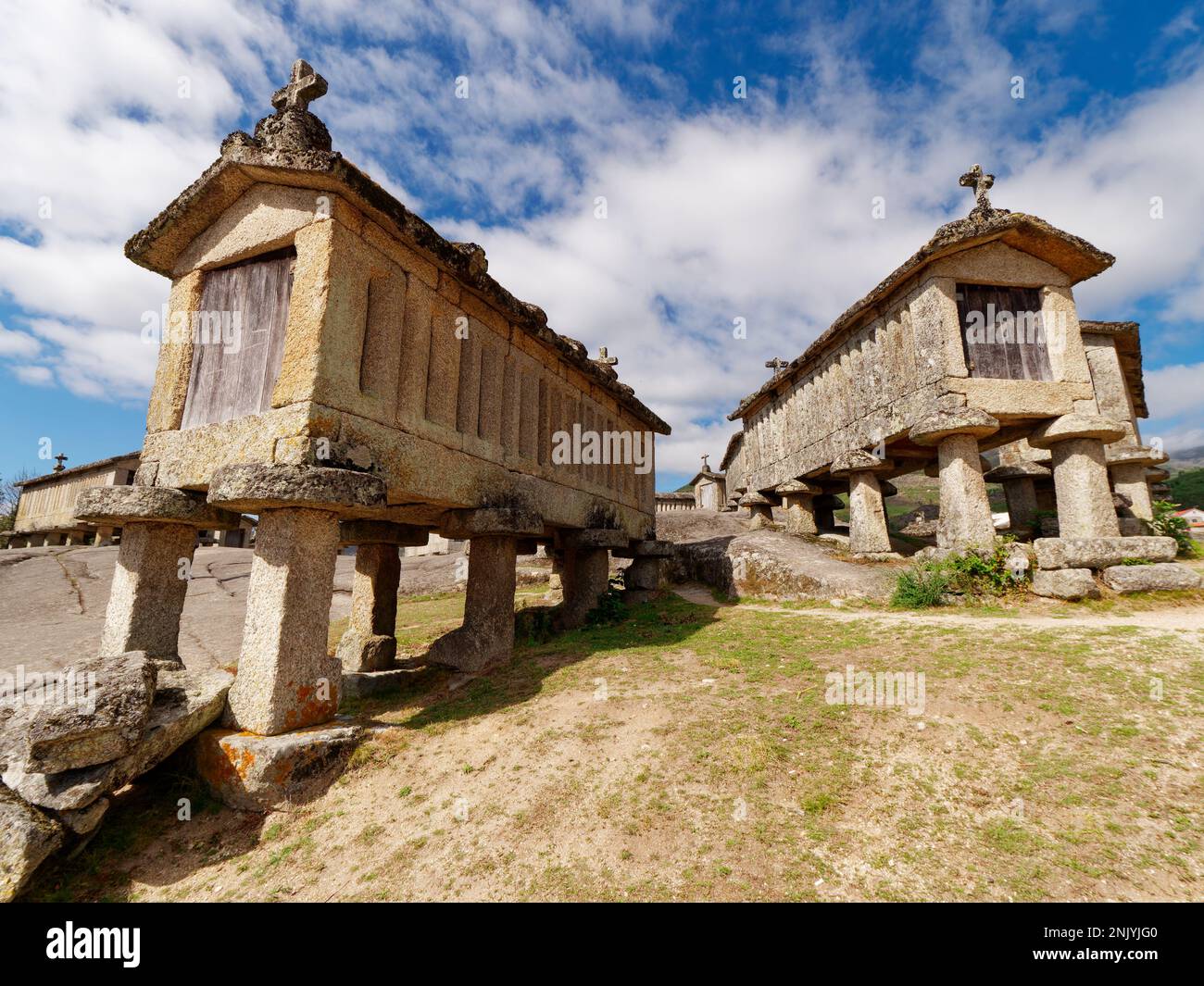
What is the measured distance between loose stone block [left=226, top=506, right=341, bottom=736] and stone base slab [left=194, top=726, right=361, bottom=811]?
179mm

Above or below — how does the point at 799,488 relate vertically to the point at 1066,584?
above

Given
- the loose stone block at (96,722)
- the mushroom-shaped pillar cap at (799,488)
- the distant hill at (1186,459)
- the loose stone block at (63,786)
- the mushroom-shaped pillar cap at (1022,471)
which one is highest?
the distant hill at (1186,459)

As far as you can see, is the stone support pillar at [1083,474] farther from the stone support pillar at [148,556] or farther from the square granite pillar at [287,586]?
the stone support pillar at [148,556]

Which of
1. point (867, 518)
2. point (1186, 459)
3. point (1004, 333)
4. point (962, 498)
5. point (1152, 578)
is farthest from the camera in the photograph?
point (1186, 459)

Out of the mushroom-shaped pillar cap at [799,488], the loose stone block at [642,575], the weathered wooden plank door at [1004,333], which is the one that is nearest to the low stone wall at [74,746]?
the loose stone block at [642,575]

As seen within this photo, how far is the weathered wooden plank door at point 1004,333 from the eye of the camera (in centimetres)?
936

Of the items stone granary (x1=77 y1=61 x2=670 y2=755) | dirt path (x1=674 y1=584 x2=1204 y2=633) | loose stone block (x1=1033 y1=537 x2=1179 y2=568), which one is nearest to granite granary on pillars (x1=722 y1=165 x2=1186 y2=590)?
loose stone block (x1=1033 y1=537 x2=1179 y2=568)

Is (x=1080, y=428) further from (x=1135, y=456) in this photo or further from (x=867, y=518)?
(x=1135, y=456)

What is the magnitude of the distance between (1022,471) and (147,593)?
17.2m

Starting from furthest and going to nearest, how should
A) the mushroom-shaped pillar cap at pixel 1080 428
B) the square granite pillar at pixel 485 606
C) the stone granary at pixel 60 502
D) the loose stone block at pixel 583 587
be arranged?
the stone granary at pixel 60 502 < the loose stone block at pixel 583 587 < the mushroom-shaped pillar cap at pixel 1080 428 < the square granite pillar at pixel 485 606

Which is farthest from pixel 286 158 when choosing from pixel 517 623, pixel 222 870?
pixel 517 623

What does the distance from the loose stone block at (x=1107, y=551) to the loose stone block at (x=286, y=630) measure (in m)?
9.88

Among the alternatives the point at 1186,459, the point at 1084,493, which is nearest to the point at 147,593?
the point at 1084,493

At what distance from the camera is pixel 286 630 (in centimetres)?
427
